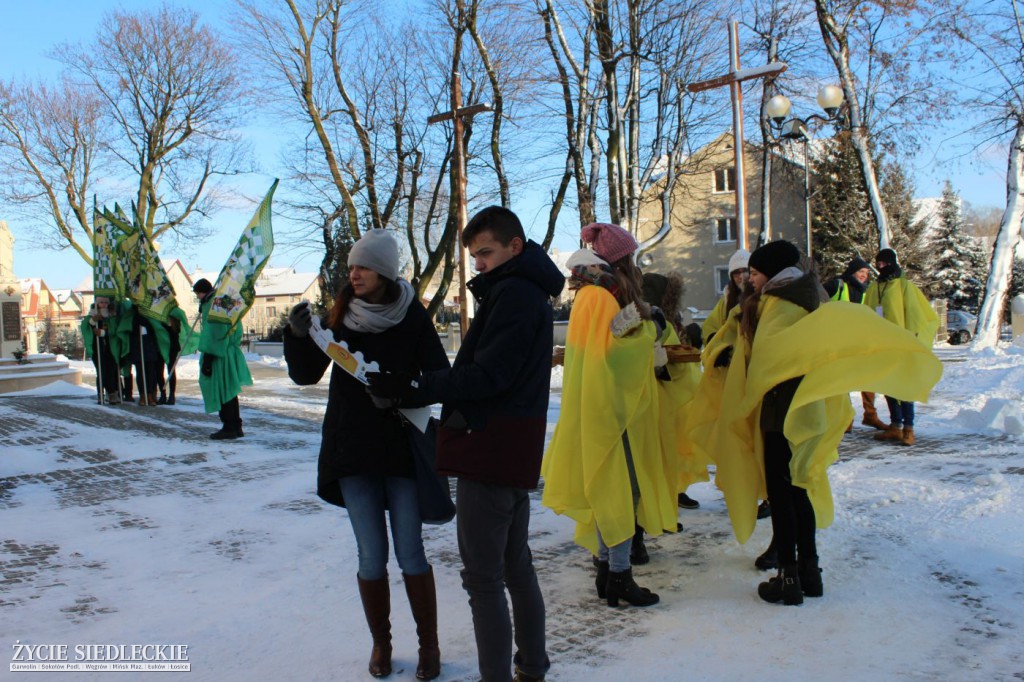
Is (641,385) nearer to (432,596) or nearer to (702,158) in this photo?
(432,596)

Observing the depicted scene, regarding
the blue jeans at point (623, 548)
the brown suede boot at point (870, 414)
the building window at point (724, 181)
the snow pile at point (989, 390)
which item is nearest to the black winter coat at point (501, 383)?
the blue jeans at point (623, 548)

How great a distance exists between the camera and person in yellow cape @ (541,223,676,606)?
12.3 feet

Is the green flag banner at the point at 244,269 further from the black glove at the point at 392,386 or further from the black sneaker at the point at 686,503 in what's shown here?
the black glove at the point at 392,386

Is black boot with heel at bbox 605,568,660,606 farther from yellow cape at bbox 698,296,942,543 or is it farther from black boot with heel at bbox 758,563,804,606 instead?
yellow cape at bbox 698,296,942,543

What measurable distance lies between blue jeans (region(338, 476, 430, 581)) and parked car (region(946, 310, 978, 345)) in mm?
33825

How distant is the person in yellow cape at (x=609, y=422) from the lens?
3.74 meters

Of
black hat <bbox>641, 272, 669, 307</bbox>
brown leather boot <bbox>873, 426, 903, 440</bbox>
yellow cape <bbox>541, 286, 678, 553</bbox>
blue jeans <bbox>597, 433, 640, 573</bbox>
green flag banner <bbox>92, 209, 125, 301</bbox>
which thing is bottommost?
brown leather boot <bbox>873, 426, 903, 440</bbox>

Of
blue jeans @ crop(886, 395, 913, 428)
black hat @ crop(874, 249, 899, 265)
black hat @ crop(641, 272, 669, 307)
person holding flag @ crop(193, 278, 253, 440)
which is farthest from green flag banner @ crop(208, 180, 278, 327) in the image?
blue jeans @ crop(886, 395, 913, 428)

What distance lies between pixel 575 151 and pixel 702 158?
3773mm

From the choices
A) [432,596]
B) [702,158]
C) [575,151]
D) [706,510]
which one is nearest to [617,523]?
[432,596]

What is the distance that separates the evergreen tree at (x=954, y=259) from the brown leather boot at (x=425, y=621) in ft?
148

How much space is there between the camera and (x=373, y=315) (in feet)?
10.1

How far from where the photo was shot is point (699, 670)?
3105 mm

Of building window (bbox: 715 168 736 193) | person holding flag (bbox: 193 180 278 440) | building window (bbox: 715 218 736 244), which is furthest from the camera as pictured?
building window (bbox: 715 218 736 244)
